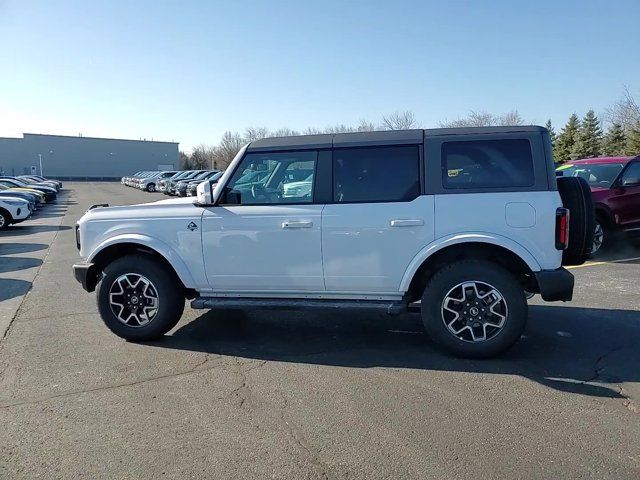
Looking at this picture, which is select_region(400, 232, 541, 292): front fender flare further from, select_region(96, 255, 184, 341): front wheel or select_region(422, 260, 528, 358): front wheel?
select_region(96, 255, 184, 341): front wheel

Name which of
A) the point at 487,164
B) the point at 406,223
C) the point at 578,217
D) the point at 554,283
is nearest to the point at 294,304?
the point at 406,223

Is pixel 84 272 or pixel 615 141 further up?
pixel 615 141

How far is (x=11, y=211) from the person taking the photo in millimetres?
16062

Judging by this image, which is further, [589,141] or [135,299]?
[589,141]

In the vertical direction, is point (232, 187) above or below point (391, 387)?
above

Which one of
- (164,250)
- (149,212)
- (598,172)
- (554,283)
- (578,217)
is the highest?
(598,172)

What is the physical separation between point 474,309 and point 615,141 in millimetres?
42053

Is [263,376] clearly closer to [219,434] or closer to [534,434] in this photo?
[219,434]

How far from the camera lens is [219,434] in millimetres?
3236

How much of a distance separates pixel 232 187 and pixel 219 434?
2.46m

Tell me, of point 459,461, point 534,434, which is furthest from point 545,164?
point 459,461

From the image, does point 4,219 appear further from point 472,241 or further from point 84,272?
point 472,241

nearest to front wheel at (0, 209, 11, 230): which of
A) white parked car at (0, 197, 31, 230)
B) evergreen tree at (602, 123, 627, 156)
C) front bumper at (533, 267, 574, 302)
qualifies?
white parked car at (0, 197, 31, 230)

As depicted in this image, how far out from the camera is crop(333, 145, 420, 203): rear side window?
4.54 meters
